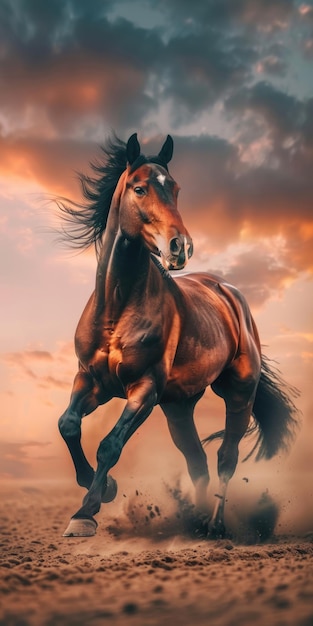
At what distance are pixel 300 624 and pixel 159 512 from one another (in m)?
3.79

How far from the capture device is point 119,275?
20.9ft

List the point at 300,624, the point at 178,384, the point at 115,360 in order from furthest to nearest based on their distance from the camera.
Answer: the point at 178,384 → the point at 115,360 → the point at 300,624

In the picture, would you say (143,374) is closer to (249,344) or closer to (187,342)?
(187,342)

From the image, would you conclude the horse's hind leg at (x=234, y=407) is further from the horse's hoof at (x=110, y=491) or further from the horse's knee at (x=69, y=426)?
the horse's knee at (x=69, y=426)

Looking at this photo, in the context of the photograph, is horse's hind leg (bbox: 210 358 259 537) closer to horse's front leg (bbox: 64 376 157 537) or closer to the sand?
the sand

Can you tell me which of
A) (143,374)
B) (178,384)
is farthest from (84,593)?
(178,384)

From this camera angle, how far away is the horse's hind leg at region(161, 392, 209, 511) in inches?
318

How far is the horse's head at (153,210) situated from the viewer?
580 centimetres

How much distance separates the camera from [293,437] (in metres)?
8.81

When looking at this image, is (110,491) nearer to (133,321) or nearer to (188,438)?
(133,321)

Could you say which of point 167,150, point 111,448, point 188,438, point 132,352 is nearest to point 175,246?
point 132,352

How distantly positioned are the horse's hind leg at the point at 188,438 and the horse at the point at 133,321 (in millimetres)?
538

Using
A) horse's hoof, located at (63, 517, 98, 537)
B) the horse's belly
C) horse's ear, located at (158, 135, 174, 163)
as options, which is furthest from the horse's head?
horse's hoof, located at (63, 517, 98, 537)

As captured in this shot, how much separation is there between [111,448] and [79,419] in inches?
21.7
